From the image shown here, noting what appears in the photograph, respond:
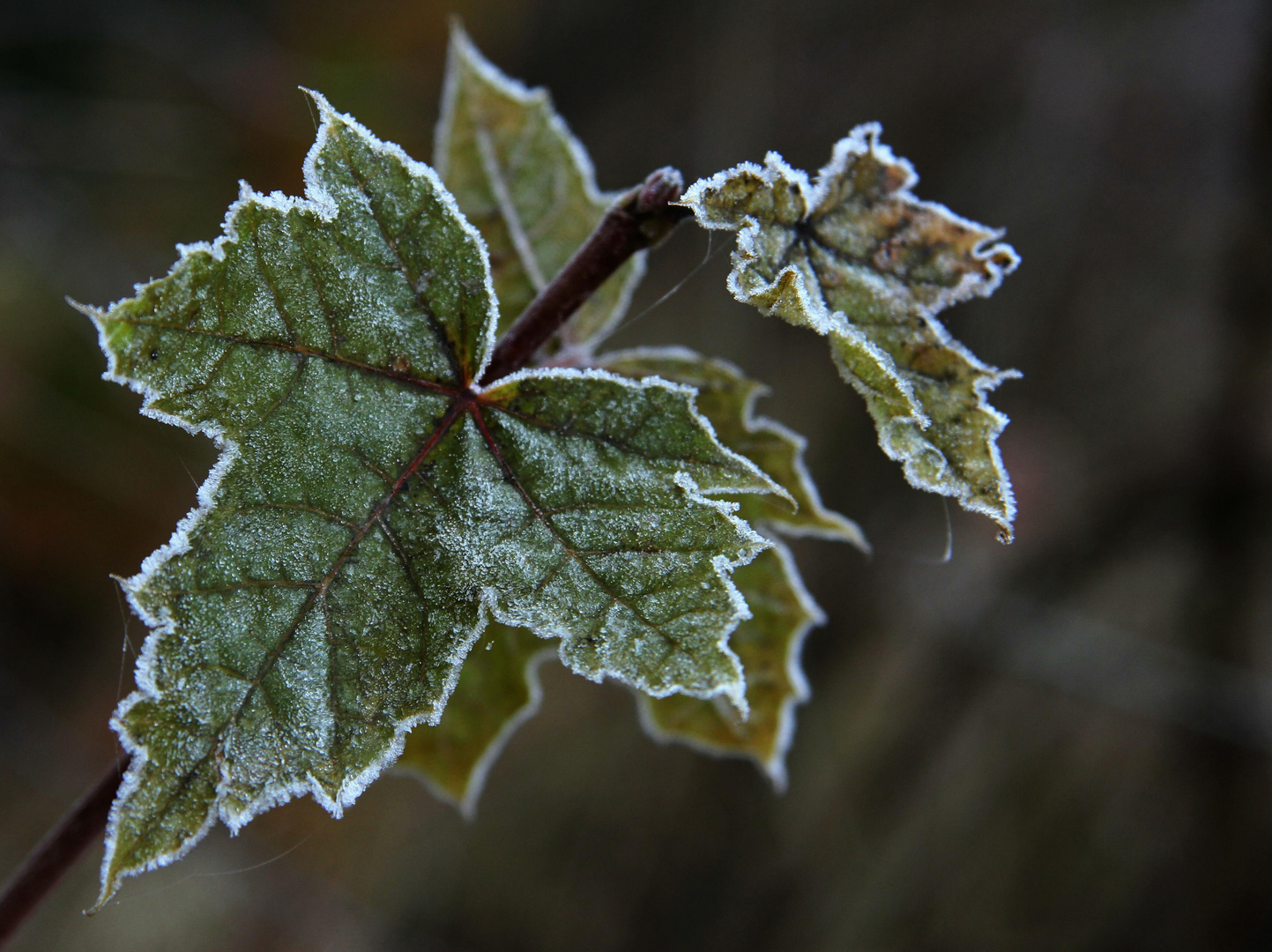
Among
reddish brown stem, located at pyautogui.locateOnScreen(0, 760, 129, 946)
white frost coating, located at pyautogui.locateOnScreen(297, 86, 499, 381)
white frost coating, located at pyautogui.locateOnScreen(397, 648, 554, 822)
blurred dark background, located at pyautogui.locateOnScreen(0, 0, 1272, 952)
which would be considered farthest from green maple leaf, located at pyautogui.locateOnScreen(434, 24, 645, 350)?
blurred dark background, located at pyautogui.locateOnScreen(0, 0, 1272, 952)

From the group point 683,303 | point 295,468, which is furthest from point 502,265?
point 683,303

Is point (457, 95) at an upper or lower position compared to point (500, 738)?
upper

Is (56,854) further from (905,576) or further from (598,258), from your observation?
(905,576)

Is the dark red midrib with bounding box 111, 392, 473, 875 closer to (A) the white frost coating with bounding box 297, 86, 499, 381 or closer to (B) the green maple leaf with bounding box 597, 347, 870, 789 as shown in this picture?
(A) the white frost coating with bounding box 297, 86, 499, 381

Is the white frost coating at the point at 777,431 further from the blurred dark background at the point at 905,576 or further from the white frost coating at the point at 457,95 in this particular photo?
the blurred dark background at the point at 905,576

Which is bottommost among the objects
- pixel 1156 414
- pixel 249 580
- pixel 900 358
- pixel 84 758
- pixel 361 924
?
pixel 84 758

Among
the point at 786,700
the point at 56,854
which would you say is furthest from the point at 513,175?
the point at 56,854

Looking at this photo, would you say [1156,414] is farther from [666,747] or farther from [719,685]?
[719,685]
